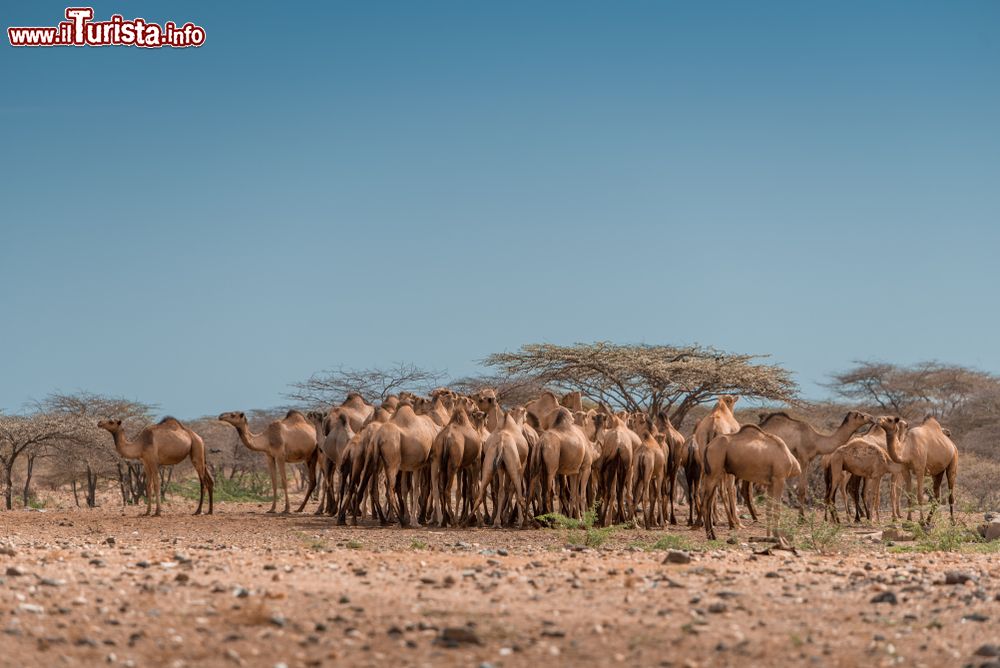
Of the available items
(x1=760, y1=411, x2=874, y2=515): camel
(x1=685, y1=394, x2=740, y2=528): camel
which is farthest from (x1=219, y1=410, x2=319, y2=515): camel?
(x1=760, y1=411, x2=874, y2=515): camel

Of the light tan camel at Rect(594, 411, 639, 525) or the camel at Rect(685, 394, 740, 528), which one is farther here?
the light tan camel at Rect(594, 411, 639, 525)

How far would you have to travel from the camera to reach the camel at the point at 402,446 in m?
18.8

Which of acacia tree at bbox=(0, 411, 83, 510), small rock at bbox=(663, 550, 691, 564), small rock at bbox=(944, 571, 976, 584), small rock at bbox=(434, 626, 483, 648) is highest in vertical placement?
Result: acacia tree at bbox=(0, 411, 83, 510)

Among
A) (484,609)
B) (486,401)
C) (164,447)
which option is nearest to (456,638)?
(484,609)

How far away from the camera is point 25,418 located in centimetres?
3247

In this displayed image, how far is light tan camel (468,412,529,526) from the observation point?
59.8ft

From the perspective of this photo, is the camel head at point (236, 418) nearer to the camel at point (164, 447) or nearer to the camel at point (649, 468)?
the camel at point (164, 447)

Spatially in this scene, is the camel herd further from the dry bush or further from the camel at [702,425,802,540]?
the dry bush

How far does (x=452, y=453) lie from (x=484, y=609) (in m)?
9.97

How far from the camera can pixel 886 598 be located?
963 cm

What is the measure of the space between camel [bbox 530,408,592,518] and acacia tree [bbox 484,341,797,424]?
414 inches

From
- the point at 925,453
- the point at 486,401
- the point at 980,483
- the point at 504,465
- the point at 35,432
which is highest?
the point at 486,401

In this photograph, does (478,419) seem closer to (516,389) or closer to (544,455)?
(544,455)

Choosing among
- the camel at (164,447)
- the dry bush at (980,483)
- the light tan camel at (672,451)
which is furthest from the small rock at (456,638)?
the dry bush at (980,483)
